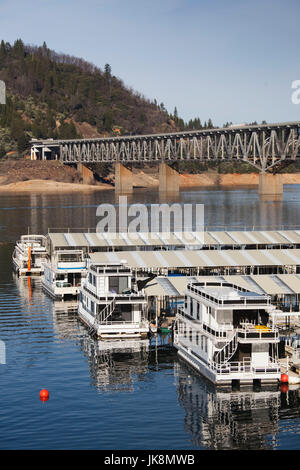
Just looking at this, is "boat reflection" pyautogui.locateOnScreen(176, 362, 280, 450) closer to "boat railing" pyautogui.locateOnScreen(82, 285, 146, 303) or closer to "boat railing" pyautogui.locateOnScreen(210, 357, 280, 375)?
"boat railing" pyautogui.locateOnScreen(210, 357, 280, 375)

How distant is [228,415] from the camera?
48688 mm

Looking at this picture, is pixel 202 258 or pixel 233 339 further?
pixel 202 258

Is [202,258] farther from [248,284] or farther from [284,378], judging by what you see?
[284,378]

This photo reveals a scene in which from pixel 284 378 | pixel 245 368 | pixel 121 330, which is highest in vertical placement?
pixel 121 330

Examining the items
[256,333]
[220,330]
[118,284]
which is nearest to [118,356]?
[118,284]

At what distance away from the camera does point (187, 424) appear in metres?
47.3

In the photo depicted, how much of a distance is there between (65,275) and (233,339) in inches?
1470

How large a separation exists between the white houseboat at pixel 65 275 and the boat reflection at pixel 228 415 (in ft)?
106

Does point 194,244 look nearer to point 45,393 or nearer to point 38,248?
point 38,248

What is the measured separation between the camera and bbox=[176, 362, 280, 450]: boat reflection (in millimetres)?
45031

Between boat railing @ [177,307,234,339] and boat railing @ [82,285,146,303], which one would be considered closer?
boat railing @ [177,307,234,339]

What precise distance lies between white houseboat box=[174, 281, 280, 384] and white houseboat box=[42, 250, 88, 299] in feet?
95.8

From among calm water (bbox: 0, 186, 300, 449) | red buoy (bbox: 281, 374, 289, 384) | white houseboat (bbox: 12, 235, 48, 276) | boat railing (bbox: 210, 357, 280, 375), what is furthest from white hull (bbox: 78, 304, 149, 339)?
white houseboat (bbox: 12, 235, 48, 276)
